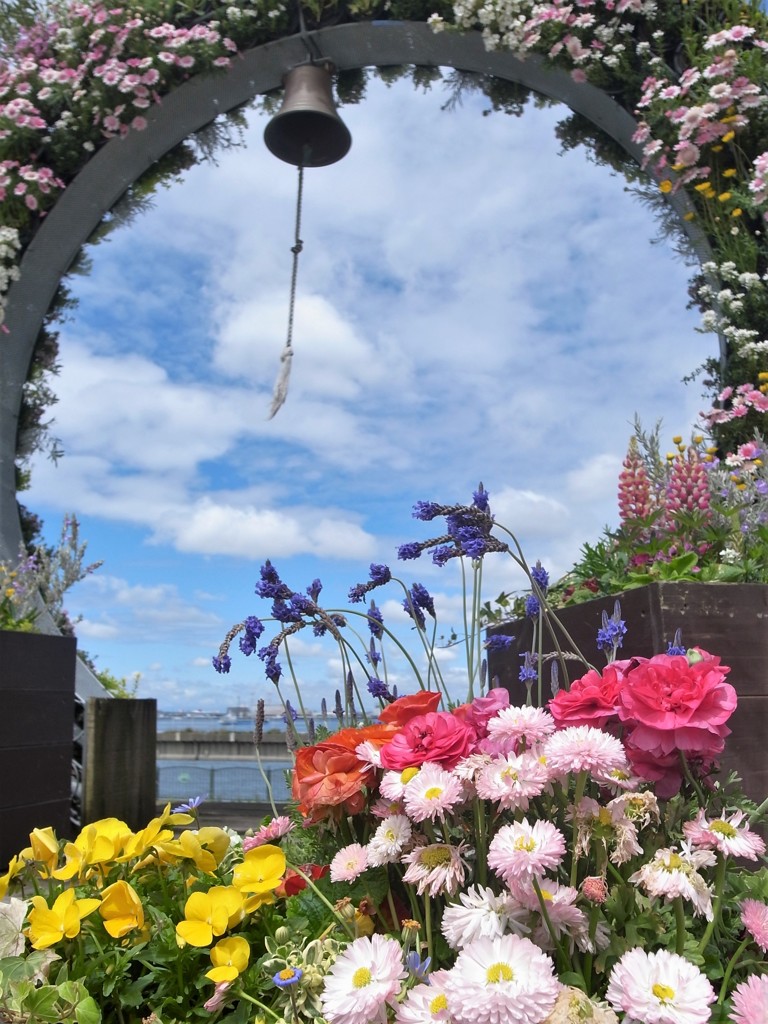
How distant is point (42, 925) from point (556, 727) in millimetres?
632

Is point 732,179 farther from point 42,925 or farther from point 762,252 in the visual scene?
point 42,925

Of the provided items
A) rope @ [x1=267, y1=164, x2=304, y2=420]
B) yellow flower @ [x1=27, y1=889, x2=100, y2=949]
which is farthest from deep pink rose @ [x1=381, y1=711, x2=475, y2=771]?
rope @ [x1=267, y1=164, x2=304, y2=420]

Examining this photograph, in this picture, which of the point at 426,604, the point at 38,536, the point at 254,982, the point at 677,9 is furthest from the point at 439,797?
the point at 38,536

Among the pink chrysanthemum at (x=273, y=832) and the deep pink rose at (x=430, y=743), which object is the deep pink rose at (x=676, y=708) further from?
the pink chrysanthemum at (x=273, y=832)

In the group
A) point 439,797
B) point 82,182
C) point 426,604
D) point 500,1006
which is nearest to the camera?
point 500,1006

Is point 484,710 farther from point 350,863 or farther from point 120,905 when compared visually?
point 120,905

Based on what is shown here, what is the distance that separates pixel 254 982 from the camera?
3.07 ft

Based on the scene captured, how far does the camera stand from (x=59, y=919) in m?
1.00

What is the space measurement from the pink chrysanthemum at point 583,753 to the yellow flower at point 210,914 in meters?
0.41

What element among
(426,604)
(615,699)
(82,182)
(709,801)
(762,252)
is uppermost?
(82,182)

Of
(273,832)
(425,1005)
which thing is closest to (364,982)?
(425,1005)

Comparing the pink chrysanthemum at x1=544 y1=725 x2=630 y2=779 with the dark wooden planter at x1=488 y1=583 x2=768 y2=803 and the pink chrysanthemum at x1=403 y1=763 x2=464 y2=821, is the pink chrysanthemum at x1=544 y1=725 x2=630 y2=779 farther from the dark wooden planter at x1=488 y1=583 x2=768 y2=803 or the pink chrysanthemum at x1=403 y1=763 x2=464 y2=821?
the dark wooden planter at x1=488 y1=583 x2=768 y2=803

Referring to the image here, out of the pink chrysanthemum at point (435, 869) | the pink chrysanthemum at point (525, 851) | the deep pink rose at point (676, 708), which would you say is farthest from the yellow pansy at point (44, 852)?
the deep pink rose at point (676, 708)

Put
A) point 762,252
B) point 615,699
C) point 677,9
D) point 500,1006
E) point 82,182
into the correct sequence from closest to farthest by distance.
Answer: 1. point 500,1006
2. point 615,699
3. point 762,252
4. point 677,9
5. point 82,182
